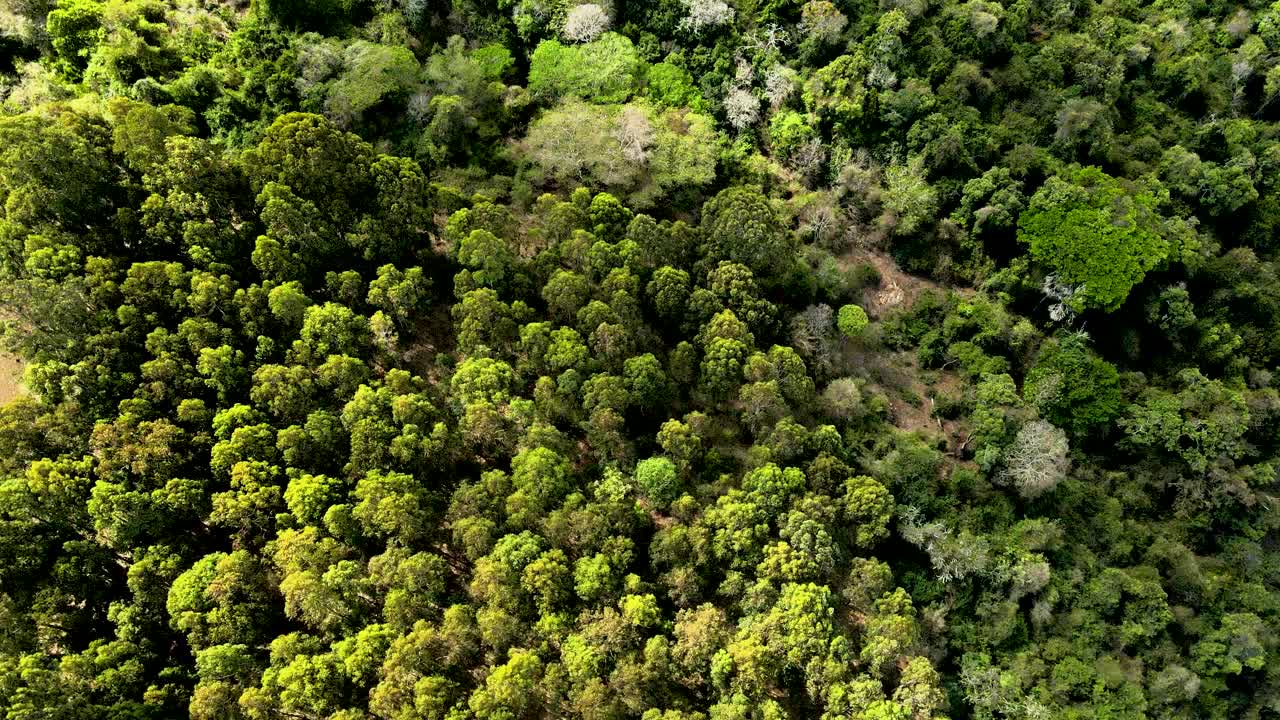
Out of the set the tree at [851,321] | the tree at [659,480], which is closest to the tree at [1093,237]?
the tree at [851,321]

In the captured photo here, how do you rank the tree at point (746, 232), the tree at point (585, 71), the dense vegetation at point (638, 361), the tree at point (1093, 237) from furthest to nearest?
the tree at point (585, 71) < the tree at point (1093, 237) < the tree at point (746, 232) < the dense vegetation at point (638, 361)

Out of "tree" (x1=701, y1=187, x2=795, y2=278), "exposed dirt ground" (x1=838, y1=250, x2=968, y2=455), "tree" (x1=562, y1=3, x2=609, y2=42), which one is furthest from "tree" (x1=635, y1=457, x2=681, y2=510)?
"tree" (x1=562, y1=3, x2=609, y2=42)

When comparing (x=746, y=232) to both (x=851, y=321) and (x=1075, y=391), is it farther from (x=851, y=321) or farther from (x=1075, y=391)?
(x=1075, y=391)

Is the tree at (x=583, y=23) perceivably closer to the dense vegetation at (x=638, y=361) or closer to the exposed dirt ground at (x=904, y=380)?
the dense vegetation at (x=638, y=361)

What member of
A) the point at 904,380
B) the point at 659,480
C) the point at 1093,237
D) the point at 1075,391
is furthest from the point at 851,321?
the point at 1093,237

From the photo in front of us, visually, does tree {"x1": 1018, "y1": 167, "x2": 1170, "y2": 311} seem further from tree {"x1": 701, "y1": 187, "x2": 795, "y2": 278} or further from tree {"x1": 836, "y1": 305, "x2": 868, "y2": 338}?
tree {"x1": 701, "y1": 187, "x2": 795, "y2": 278}

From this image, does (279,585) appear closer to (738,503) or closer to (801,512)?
(738,503)
